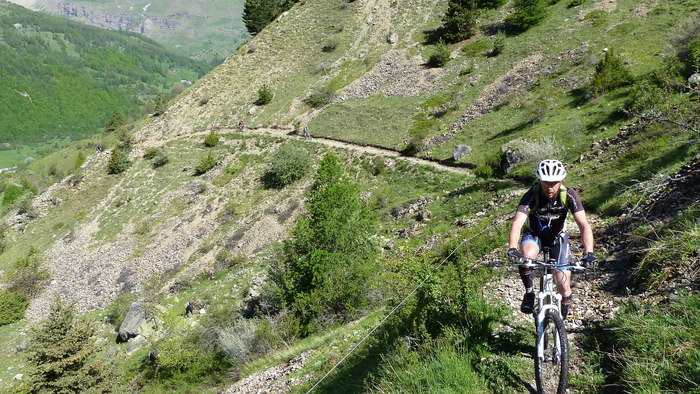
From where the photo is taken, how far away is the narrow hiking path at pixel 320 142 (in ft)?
90.1

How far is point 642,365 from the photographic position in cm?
454

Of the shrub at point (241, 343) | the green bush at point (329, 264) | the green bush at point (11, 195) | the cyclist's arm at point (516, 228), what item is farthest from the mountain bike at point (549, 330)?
the green bush at point (11, 195)

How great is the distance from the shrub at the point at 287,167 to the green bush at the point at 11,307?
72.1ft

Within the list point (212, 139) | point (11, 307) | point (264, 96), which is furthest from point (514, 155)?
point (11, 307)

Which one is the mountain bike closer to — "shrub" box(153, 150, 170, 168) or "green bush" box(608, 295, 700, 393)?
"green bush" box(608, 295, 700, 393)

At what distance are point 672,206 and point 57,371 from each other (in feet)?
67.7

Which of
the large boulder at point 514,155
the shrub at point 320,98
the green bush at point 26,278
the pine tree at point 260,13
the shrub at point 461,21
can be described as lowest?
the green bush at point 26,278

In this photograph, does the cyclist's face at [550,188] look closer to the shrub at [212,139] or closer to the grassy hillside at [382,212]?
the grassy hillside at [382,212]

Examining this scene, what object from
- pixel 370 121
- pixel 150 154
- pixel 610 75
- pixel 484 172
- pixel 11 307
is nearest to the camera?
pixel 484 172

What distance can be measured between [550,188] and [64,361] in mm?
18340

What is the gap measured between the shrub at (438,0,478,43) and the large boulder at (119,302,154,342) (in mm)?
40487

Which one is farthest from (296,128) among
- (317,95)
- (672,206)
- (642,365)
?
(642,365)

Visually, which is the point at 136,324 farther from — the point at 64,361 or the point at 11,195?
the point at 11,195

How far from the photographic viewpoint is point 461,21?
43969 millimetres
